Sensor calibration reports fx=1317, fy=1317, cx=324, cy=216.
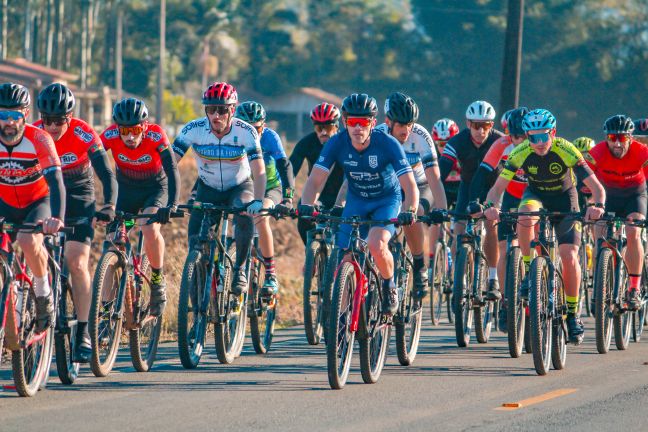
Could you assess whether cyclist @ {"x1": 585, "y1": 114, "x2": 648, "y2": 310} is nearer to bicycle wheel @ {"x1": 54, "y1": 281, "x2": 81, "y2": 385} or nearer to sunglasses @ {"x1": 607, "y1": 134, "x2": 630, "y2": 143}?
sunglasses @ {"x1": 607, "y1": 134, "x2": 630, "y2": 143}

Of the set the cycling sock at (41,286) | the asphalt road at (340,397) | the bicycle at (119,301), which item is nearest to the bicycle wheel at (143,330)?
the bicycle at (119,301)

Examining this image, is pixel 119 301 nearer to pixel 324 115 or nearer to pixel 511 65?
pixel 324 115

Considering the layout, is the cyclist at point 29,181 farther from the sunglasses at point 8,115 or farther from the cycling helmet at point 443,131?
the cycling helmet at point 443,131

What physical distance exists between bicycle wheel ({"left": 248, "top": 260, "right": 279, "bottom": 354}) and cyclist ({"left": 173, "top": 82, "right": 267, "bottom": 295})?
0.51m

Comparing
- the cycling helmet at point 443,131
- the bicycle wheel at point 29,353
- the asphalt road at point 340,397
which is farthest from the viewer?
the cycling helmet at point 443,131

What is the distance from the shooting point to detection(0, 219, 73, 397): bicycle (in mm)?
8523

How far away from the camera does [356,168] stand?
34.8 ft

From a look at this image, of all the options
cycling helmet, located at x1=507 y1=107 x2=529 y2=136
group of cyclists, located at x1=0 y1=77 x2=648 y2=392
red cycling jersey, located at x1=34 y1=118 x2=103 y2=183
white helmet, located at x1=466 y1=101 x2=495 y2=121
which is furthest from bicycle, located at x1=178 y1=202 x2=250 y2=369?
white helmet, located at x1=466 y1=101 x2=495 y2=121

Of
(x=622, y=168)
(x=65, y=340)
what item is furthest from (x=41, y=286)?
(x=622, y=168)

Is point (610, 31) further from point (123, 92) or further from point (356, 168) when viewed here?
point (356, 168)

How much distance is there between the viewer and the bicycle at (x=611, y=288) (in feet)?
39.2

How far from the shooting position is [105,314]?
10.1 m

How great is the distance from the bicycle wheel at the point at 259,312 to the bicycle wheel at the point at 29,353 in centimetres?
276

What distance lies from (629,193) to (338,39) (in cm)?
9171
